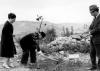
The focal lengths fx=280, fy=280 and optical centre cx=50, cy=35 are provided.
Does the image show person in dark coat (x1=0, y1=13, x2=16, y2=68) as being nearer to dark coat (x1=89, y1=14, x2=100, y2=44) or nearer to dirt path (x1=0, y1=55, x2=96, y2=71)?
dirt path (x1=0, y1=55, x2=96, y2=71)

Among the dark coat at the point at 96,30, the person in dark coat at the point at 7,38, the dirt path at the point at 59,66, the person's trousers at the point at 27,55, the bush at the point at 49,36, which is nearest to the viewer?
the dark coat at the point at 96,30

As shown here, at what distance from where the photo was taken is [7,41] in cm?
824

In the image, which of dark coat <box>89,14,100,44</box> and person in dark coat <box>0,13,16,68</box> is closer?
dark coat <box>89,14,100,44</box>

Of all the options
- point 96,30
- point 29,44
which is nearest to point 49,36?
point 29,44

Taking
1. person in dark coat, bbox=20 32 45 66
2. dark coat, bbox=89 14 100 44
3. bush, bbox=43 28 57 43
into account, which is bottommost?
bush, bbox=43 28 57 43

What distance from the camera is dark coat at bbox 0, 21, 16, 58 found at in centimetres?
813

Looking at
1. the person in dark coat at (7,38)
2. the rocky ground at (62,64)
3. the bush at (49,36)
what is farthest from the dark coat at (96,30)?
the bush at (49,36)

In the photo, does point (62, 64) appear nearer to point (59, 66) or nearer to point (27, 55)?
point (59, 66)

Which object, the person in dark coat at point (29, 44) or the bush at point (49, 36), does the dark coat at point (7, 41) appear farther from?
the bush at point (49, 36)

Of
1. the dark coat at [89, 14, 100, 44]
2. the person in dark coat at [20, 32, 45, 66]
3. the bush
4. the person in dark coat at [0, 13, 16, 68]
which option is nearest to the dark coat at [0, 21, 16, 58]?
the person in dark coat at [0, 13, 16, 68]

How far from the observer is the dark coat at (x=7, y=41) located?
813 cm

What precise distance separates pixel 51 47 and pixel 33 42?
3.04 meters

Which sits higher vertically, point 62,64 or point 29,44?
point 29,44

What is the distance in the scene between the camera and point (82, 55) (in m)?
10.2
